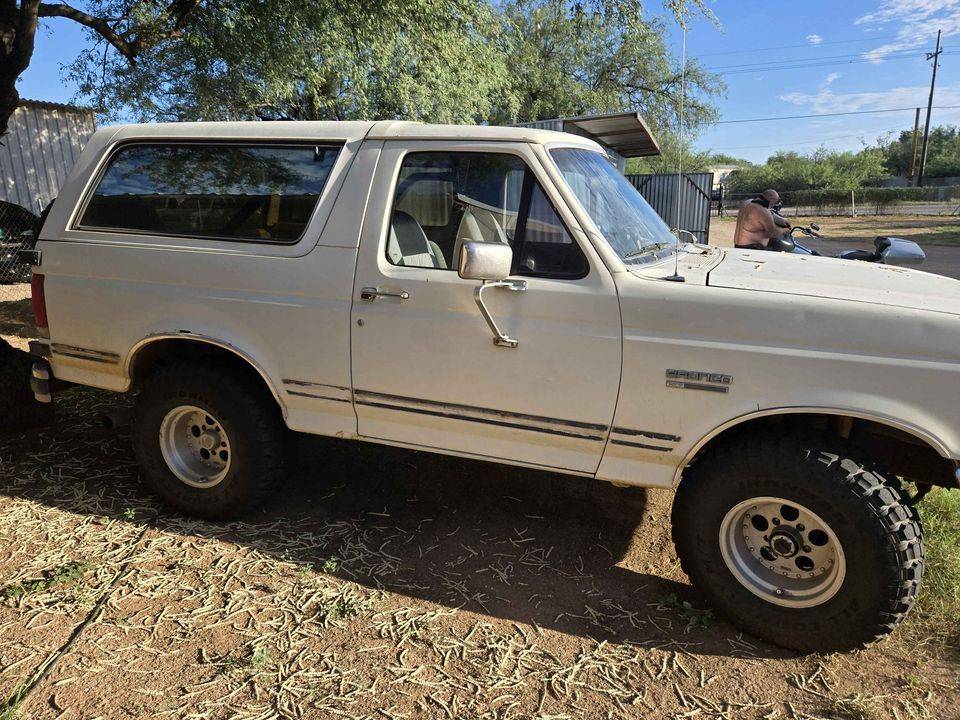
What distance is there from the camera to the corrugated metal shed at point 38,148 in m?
13.4

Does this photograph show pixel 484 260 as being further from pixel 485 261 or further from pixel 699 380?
pixel 699 380

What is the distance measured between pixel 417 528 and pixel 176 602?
127cm

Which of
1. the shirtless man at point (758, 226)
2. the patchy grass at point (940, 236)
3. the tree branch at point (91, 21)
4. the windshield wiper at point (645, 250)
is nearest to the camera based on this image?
the windshield wiper at point (645, 250)

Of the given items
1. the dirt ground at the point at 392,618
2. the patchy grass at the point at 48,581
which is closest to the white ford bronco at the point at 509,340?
the dirt ground at the point at 392,618

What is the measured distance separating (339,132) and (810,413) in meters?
2.57

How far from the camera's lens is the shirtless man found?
23.7 ft

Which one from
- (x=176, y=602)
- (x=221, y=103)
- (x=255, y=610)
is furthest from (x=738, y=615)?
(x=221, y=103)

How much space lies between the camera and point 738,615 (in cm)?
295

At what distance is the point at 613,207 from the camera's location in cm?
332

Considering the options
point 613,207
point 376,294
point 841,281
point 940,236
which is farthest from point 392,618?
point 940,236

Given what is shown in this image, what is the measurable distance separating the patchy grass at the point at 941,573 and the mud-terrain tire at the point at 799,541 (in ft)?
1.61

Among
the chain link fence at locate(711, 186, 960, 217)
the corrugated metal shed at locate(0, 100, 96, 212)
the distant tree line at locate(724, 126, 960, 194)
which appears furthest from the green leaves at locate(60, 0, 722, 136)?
the distant tree line at locate(724, 126, 960, 194)

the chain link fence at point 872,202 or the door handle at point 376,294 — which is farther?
the chain link fence at point 872,202

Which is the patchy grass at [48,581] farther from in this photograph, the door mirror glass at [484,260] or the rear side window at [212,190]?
the door mirror glass at [484,260]
